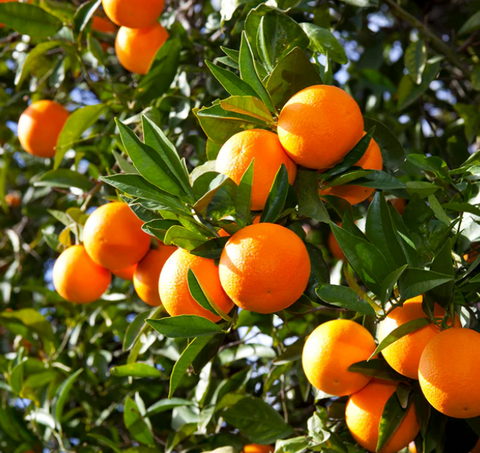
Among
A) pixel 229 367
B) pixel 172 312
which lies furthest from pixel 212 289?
pixel 229 367

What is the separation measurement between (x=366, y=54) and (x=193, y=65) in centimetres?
82

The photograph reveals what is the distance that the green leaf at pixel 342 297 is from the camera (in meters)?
1.17

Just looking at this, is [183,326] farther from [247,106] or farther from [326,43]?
[326,43]

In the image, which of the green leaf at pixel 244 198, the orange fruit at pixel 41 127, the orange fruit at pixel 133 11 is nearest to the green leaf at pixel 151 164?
the green leaf at pixel 244 198

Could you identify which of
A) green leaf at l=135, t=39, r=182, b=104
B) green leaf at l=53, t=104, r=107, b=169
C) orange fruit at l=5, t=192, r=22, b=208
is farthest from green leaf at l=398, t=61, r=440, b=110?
orange fruit at l=5, t=192, r=22, b=208

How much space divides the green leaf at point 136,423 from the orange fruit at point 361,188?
0.91 meters

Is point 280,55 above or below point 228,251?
above

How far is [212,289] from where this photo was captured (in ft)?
4.23

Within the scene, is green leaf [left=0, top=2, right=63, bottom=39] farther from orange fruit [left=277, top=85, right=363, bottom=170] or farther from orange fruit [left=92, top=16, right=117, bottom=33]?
orange fruit [left=277, top=85, right=363, bottom=170]

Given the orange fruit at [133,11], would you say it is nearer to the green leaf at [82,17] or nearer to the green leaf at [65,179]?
the green leaf at [82,17]

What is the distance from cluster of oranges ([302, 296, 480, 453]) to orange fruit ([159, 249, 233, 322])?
0.85 feet

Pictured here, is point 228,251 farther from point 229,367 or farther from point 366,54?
point 366,54

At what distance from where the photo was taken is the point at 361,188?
1365 millimetres

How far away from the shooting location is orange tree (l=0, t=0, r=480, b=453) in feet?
3.96
